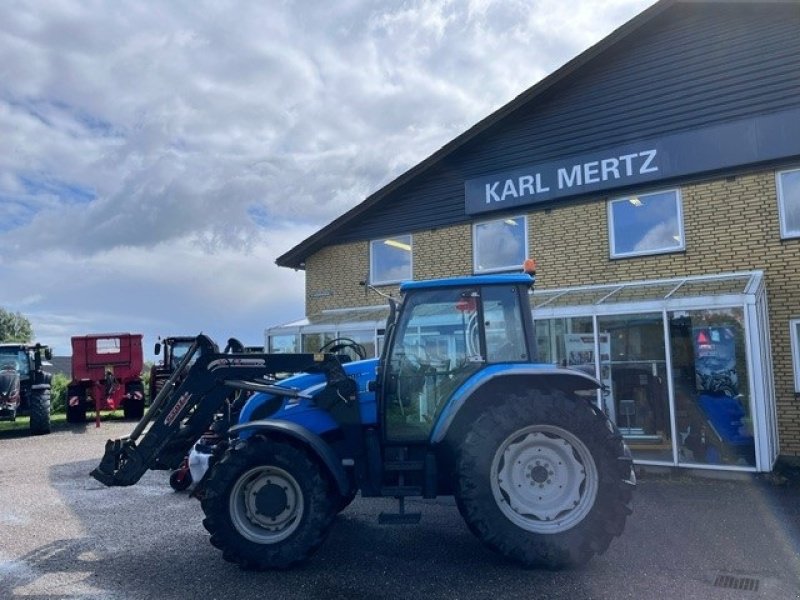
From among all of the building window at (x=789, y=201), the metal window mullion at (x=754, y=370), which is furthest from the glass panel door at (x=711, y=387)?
the building window at (x=789, y=201)

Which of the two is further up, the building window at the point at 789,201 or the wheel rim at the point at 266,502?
the building window at the point at 789,201

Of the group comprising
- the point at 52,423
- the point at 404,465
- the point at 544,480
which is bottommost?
the point at 52,423

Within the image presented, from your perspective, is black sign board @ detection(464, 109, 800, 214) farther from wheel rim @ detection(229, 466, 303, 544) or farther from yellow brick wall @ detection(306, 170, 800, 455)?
wheel rim @ detection(229, 466, 303, 544)

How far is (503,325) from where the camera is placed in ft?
18.3

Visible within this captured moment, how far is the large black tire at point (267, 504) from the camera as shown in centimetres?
489

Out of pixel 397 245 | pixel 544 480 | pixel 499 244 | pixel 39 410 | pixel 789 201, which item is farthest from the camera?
pixel 39 410

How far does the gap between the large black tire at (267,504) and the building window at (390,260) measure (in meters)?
8.88

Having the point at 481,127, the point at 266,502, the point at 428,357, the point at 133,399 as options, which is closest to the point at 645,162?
the point at 481,127

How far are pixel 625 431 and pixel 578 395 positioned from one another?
18.4 ft

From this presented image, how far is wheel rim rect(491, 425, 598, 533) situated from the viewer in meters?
4.92

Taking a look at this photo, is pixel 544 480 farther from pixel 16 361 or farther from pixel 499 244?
pixel 16 361

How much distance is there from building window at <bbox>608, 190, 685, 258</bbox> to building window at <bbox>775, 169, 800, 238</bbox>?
4.85 ft

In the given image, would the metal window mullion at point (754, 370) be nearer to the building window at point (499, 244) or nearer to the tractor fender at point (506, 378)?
the building window at point (499, 244)

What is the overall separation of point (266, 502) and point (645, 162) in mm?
8952
